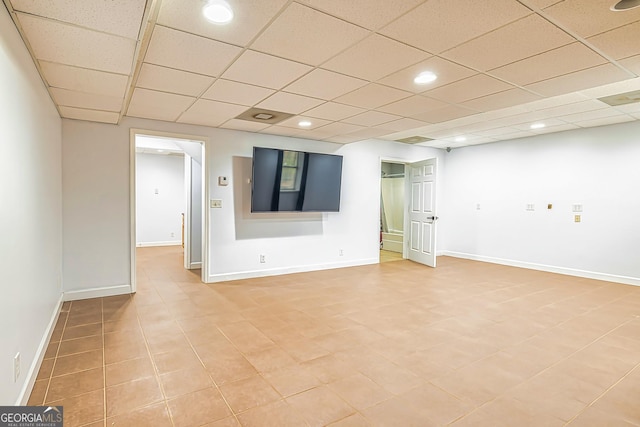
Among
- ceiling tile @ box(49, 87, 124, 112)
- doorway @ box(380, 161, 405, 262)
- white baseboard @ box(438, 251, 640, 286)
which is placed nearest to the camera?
ceiling tile @ box(49, 87, 124, 112)

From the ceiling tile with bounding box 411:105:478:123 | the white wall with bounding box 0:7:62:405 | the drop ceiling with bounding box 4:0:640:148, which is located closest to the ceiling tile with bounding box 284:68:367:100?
the drop ceiling with bounding box 4:0:640:148

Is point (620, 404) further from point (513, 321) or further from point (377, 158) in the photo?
point (377, 158)

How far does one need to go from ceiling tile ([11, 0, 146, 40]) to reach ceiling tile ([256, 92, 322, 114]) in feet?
5.40

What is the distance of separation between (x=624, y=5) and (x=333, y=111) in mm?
2656

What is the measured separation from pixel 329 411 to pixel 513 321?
8.48ft

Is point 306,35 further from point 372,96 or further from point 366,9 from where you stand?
point 372,96

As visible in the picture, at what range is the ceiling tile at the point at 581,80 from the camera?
2738mm

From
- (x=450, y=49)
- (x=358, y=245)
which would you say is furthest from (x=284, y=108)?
(x=358, y=245)

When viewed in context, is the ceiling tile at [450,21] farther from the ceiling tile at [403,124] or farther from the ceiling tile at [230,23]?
the ceiling tile at [403,124]

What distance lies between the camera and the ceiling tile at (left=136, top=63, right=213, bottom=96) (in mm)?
2787

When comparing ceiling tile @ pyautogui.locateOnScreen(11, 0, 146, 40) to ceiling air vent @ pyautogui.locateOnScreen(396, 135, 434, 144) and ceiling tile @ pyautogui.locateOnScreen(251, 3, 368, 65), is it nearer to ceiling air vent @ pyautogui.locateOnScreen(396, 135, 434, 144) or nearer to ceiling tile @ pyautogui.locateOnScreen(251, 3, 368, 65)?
ceiling tile @ pyautogui.locateOnScreen(251, 3, 368, 65)

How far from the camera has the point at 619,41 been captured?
7.34ft

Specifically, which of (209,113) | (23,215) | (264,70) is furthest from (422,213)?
(23,215)

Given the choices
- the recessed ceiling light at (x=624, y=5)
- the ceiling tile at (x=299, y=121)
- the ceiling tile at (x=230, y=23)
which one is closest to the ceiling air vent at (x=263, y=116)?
the ceiling tile at (x=299, y=121)
